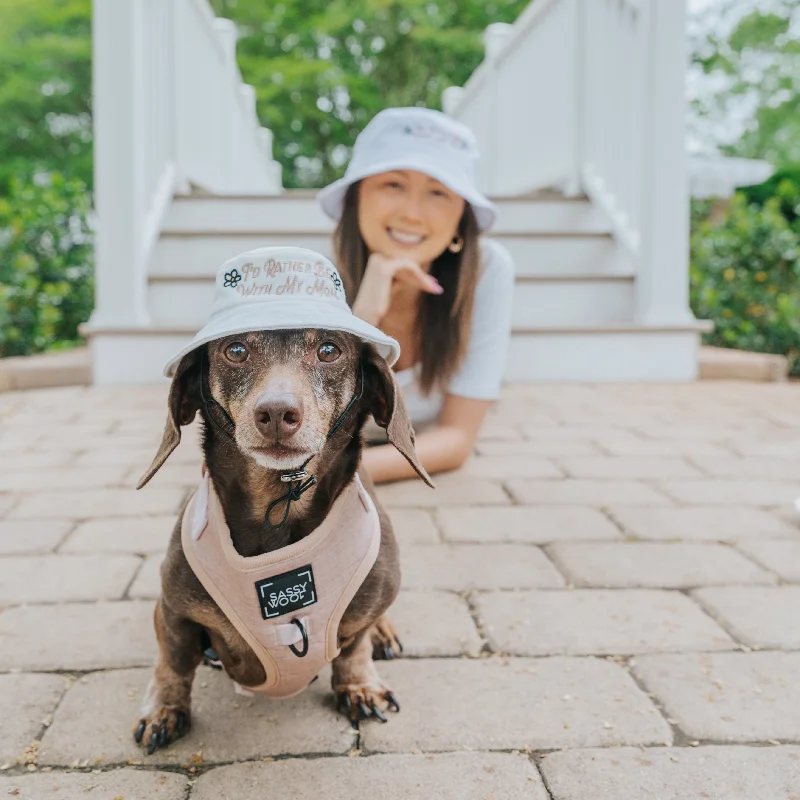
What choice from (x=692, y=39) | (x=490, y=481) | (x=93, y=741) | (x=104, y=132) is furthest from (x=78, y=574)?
(x=692, y=39)

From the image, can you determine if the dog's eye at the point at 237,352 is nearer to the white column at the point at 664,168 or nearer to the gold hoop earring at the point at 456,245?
the gold hoop earring at the point at 456,245

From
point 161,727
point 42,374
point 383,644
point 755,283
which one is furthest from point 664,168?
point 161,727

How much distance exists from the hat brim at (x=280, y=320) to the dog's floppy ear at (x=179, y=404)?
0.25 feet

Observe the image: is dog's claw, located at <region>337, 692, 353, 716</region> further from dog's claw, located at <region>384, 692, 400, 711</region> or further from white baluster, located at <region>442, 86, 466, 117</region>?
white baluster, located at <region>442, 86, 466, 117</region>

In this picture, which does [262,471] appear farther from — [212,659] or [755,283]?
[755,283]

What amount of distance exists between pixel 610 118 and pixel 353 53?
38.3ft

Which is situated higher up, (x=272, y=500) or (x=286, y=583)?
(x=272, y=500)

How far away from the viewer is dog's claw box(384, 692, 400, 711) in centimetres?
150

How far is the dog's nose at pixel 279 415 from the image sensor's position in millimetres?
1227

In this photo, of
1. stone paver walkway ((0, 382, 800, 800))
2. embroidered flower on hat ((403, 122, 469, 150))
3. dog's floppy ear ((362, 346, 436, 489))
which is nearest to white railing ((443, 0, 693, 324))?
stone paver walkway ((0, 382, 800, 800))

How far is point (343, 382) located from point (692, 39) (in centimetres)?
1944

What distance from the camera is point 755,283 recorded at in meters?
5.81

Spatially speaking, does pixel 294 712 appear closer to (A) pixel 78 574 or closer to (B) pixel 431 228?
(A) pixel 78 574

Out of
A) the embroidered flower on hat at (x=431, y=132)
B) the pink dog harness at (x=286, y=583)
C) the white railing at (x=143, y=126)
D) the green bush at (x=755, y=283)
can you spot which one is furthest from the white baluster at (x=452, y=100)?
the pink dog harness at (x=286, y=583)
